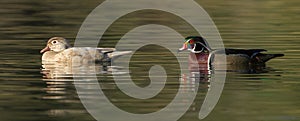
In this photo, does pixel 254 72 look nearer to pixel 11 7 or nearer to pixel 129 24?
pixel 129 24

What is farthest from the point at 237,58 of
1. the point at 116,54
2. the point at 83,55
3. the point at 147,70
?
the point at 83,55

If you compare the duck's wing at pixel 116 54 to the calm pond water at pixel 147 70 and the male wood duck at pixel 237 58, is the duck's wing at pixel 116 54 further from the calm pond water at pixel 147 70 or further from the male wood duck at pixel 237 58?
the male wood duck at pixel 237 58

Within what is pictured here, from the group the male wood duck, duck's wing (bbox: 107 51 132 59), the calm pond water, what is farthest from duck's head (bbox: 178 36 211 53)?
duck's wing (bbox: 107 51 132 59)

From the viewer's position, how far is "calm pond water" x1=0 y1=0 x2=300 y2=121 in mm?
11500

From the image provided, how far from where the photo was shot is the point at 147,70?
49.5ft

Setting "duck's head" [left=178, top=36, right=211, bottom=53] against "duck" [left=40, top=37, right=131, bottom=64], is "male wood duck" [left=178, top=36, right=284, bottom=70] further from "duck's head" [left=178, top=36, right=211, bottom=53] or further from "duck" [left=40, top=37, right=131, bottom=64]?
"duck" [left=40, top=37, right=131, bottom=64]

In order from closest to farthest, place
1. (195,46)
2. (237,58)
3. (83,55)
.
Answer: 1. (237,58)
2. (195,46)
3. (83,55)

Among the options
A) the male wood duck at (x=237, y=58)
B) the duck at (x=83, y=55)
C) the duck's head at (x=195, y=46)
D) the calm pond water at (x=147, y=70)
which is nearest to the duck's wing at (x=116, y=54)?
the duck at (x=83, y=55)

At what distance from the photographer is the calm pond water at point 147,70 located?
453 inches

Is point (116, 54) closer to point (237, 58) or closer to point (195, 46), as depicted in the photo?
→ point (195, 46)

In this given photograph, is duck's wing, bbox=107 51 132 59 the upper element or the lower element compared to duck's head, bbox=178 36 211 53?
lower

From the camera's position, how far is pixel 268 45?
1844 cm

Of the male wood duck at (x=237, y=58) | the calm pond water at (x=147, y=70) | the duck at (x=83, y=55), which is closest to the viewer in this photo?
the calm pond water at (x=147, y=70)

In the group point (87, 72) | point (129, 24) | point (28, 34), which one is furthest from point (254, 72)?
point (129, 24)
